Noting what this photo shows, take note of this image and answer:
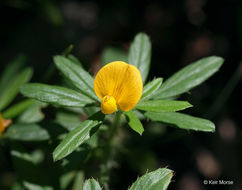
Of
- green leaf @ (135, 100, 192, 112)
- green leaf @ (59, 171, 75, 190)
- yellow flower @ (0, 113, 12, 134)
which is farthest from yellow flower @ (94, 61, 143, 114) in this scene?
green leaf @ (59, 171, 75, 190)

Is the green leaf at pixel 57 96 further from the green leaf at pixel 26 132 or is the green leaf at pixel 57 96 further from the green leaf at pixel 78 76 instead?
the green leaf at pixel 26 132

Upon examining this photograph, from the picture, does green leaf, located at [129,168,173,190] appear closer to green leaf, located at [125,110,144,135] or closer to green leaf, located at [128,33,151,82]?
green leaf, located at [125,110,144,135]

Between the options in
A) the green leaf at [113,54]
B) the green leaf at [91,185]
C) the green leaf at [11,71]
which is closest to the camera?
the green leaf at [91,185]

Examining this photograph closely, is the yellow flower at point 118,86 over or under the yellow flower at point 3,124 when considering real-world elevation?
over

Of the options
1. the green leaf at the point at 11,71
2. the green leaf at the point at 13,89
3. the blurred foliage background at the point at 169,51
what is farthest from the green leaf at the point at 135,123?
the green leaf at the point at 11,71

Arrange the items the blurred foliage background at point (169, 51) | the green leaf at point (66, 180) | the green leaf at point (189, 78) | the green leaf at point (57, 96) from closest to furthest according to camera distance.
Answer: the green leaf at point (57, 96) < the green leaf at point (189, 78) < the green leaf at point (66, 180) < the blurred foliage background at point (169, 51)

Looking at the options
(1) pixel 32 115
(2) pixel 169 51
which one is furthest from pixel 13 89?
(2) pixel 169 51
